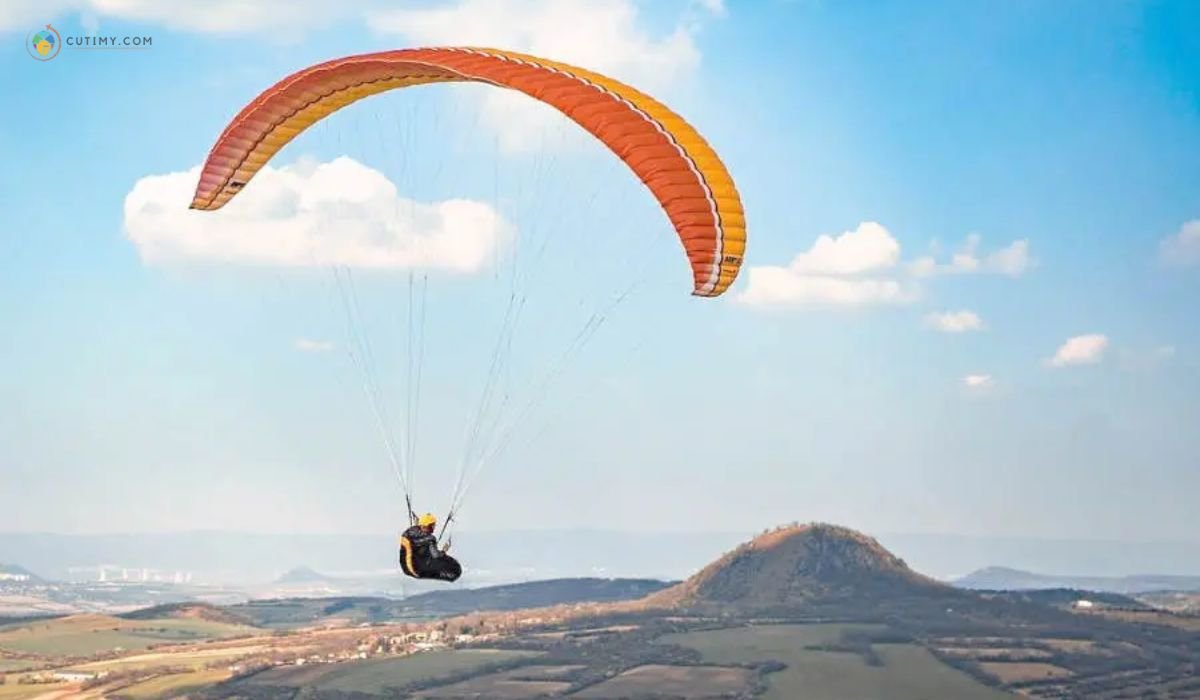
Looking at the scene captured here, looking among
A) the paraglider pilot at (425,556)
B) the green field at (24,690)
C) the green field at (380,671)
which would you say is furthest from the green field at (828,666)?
the paraglider pilot at (425,556)

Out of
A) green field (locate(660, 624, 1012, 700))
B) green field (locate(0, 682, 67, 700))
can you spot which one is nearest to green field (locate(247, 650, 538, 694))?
green field (locate(0, 682, 67, 700))

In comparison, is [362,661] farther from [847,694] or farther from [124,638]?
[124,638]

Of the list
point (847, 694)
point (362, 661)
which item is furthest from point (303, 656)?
point (847, 694)

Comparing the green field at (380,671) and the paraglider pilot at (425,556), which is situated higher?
the green field at (380,671)

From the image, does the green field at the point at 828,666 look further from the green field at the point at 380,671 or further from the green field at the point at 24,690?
the green field at the point at 24,690

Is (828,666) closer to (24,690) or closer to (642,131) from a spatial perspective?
(24,690)
